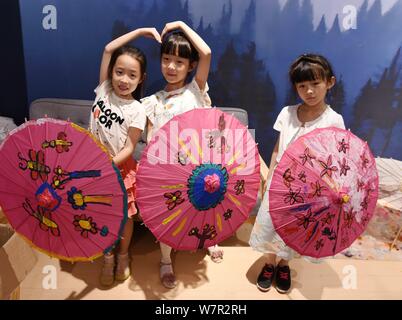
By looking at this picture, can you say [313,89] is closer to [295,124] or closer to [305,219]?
[295,124]

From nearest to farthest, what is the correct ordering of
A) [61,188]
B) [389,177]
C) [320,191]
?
[61,188], [320,191], [389,177]

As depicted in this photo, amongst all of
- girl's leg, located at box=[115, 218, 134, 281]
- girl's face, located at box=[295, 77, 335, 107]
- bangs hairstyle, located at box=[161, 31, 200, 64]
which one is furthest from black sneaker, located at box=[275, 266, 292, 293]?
bangs hairstyle, located at box=[161, 31, 200, 64]

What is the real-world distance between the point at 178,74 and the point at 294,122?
762 mm

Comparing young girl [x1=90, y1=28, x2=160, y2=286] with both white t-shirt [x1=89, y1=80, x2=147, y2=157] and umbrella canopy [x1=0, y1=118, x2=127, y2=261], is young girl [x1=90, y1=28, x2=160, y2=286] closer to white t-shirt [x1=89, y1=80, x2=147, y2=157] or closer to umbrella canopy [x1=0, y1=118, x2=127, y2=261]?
white t-shirt [x1=89, y1=80, x2=147, y2=157]

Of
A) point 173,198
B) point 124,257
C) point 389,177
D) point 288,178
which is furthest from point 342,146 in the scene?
point 124,257

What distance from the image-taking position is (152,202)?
191 cm

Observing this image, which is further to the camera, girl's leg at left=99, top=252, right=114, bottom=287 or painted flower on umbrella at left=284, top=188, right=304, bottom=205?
girl's leg at left=99, top=252, right=114, bottom=287

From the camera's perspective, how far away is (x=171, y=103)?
2.21 metres

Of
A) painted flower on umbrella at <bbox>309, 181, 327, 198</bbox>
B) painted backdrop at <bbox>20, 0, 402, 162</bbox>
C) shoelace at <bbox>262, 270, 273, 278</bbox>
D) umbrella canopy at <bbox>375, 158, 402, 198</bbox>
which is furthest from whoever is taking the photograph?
umbrella canopy at <bbox>375, 158, 402, 198</bbox>

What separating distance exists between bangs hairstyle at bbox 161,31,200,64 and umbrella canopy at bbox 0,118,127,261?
72cm

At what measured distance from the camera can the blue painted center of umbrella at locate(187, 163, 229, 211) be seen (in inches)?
74.2

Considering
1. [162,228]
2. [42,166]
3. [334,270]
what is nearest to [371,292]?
[334,270]
